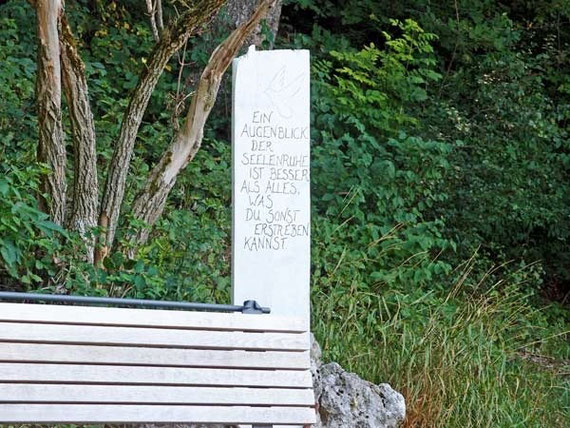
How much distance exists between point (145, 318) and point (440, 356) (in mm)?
2545

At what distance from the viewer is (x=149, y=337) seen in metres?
3.87

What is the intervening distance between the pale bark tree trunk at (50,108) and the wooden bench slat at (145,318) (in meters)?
2.31

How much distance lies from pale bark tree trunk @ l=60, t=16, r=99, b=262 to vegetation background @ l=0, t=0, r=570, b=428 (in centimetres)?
20

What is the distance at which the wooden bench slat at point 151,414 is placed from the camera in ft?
11.7

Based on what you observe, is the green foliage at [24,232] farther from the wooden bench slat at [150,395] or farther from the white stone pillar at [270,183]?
the wooden bench slat at [150,395]

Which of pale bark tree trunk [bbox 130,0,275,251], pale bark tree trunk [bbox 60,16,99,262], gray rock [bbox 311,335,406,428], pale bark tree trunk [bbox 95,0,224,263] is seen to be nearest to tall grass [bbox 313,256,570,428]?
gray rock [bbox 311,335,406,428]

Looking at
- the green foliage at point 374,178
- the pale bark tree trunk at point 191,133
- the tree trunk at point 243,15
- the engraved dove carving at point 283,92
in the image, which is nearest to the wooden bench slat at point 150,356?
the engraved dove carving at point 283,92

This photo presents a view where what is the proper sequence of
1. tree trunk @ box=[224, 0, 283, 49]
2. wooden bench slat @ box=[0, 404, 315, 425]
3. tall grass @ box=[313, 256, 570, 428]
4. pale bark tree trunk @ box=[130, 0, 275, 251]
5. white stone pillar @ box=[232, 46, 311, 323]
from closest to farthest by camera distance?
wooden bench slat @ box=[0, 404, 315, 425] < white stone pillar @ box=[232, 46, 311, 323] < tall grass @ box=[313, 256, 570, 428] < pale bark tree trunk @ box=[130, 0, 275, 251] < tree trunk @ box=[224, 0, 283, 49]

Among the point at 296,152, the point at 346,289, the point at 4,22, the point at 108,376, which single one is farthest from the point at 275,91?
the point at 4,22

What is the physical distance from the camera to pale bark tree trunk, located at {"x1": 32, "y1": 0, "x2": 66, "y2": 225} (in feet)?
19.6

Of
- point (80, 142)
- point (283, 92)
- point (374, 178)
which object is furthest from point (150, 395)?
point (374, 178)

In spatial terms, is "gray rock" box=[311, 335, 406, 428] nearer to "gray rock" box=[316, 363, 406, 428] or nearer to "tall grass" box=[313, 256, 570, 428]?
"gray rock" box=[316, 363, 406, 428]

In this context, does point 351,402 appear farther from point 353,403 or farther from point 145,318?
point 145,318

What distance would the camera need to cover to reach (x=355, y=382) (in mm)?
5023
